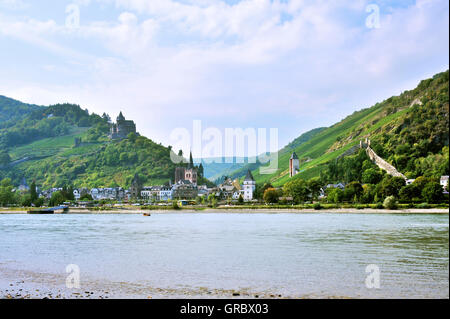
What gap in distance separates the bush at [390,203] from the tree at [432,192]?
5.65 m

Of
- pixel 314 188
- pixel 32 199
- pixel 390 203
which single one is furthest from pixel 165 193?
pixel 390 203

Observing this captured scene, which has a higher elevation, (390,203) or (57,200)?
(390,203)

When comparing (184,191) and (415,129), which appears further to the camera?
(184,191)

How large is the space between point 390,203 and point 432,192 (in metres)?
7.74

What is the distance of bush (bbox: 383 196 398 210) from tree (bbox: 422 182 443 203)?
5.65 metres

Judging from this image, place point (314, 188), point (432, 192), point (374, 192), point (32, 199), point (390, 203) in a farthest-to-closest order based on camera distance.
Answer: point (32, 199), point (314, 188), point (374, 192), point (390, 203), point (432, 192)

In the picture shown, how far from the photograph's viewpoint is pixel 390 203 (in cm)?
8581

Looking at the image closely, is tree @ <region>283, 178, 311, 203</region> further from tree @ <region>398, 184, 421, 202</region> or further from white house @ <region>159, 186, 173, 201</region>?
white house @ <region>159, 186, 173, 201</region>

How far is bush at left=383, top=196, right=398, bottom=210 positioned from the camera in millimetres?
85750

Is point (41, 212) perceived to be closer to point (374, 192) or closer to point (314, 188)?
point (314, 188)

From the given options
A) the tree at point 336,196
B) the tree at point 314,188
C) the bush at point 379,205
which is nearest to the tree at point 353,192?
the tree at point 336,196

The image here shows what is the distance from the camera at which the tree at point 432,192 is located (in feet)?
276

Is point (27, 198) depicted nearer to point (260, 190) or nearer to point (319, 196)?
point (260, 190)
